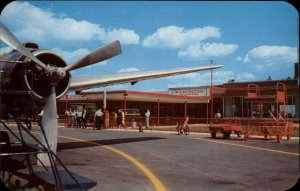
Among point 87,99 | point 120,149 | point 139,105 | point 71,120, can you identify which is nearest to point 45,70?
point 120,149

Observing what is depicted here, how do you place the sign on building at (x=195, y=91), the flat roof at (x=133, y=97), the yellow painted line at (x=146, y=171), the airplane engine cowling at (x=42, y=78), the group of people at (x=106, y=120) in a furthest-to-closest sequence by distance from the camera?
the sign on building at (x=195, y=91), the flat roof at (x=133, y=97), the group of people at (x=106, y=120), the airplane engine cowling at (x=42, y=78), the yellow painted line at (x=146, y=171)

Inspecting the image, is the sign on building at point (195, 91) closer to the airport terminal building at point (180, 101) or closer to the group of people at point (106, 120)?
the airport terminal building at point (180, 101)

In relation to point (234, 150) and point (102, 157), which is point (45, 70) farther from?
point (234, 150)

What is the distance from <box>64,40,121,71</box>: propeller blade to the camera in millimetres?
10938

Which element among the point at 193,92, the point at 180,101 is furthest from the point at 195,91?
the point at 180,101

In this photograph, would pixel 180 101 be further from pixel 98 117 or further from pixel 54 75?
pixel 54 75

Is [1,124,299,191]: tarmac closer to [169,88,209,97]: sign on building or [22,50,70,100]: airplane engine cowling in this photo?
[22,50,70,100]: airplane engine cowling

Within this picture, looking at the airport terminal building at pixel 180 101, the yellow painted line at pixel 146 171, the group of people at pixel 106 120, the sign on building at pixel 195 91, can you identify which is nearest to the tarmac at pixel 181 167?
the yellow painted line at pixel 146 171

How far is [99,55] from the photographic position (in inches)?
441

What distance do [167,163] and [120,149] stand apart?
4041 mm

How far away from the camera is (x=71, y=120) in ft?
114

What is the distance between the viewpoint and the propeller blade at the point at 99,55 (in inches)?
431

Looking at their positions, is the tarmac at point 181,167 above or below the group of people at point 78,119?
below

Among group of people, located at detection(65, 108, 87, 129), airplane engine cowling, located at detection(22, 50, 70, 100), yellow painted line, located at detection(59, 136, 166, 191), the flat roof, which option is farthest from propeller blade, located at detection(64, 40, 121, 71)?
the flat roof
